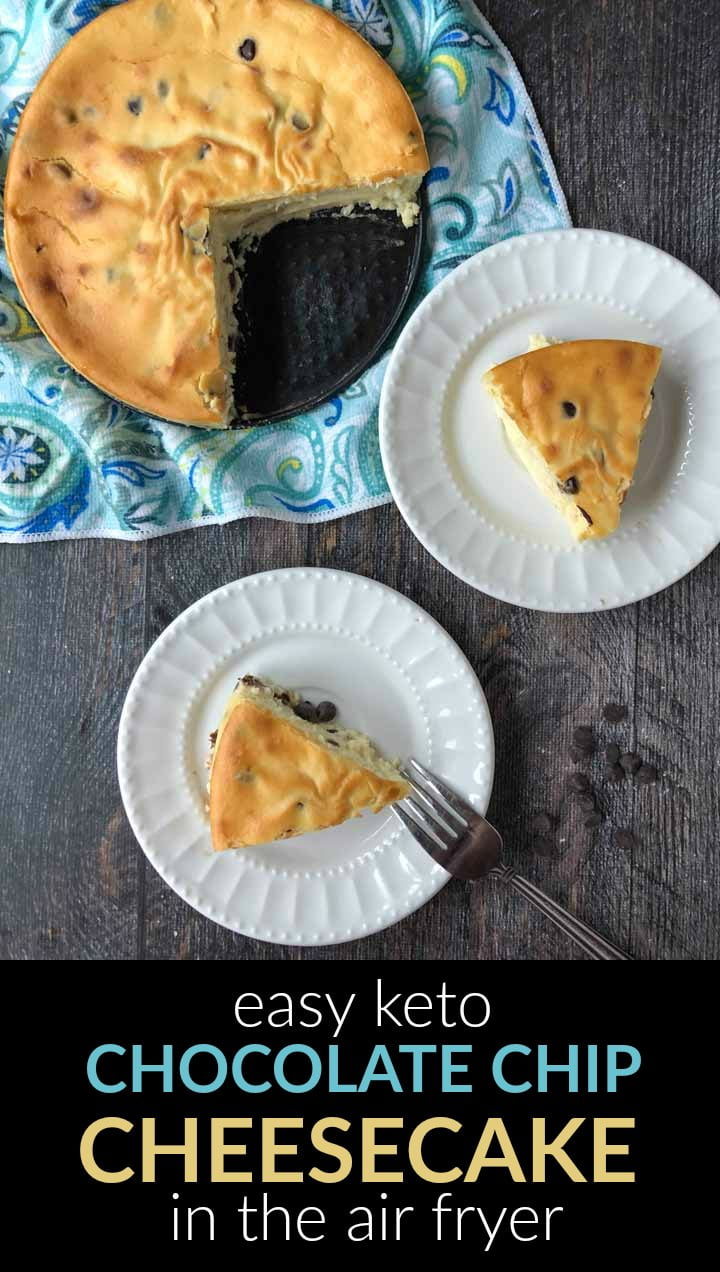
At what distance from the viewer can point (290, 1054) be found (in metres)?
2.63

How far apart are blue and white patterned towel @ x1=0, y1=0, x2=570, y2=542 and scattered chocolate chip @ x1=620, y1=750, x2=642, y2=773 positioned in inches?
39.7

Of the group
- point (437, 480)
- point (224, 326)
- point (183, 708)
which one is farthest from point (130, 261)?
point (183, 708)

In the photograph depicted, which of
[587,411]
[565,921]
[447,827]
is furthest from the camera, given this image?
[565,921]

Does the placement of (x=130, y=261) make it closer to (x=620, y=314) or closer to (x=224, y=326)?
(x=224, y=326)

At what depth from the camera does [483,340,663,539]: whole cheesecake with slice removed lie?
7.81ft

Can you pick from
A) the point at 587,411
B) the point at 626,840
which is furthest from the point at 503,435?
the point at 626,840

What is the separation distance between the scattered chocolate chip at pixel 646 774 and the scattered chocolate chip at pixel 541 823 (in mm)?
280

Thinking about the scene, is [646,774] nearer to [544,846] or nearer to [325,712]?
[544,846]

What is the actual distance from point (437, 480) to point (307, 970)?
141 cm

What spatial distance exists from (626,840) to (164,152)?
223 centimetres

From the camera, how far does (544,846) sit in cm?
268

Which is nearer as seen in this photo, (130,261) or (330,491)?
(130,261)

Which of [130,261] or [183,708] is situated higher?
[130,261]

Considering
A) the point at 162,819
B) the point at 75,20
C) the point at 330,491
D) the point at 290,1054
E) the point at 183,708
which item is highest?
the point at 75,20
